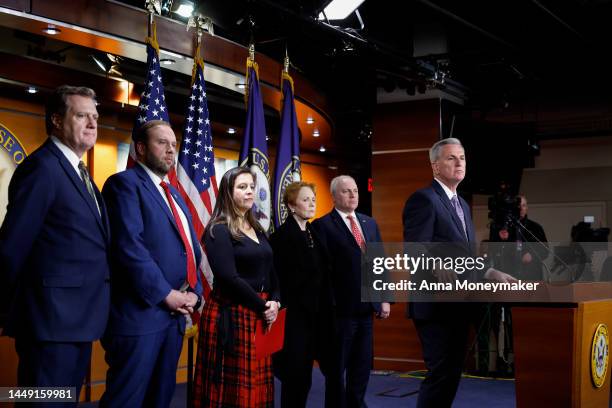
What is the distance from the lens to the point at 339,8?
4.98 metres

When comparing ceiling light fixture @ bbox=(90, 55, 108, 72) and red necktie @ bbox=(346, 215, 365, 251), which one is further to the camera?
ceiling light fixture @ bbox=(90, 55, 108, 72)

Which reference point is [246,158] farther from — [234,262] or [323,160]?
[323,160]

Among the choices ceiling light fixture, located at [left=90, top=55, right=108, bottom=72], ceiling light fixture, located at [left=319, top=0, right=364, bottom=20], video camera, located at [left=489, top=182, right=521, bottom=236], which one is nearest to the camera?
ceiling light fixture, located at [left=319, top=0, right=364, bottom=20]

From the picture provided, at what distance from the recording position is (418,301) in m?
3.39

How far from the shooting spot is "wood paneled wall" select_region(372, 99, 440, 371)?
23.4ft

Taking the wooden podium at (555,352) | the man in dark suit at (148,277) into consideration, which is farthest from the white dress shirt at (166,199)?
the wooden podium at (555,352)

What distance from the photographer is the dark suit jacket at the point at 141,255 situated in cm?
262

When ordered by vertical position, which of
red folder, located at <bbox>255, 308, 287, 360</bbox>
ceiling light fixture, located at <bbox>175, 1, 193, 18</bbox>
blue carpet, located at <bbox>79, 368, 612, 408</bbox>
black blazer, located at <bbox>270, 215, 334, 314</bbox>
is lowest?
blue carpet, located at <bbox>79, 368, 612, 408</bbox>

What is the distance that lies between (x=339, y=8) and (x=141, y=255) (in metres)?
3.00

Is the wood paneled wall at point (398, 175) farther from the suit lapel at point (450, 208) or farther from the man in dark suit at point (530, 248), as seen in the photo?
the suit lapel at point (450, 208)

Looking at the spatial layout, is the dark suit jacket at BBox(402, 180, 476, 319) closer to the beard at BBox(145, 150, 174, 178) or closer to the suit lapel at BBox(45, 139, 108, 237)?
the beard at BBox(145, 150, 174, 178)

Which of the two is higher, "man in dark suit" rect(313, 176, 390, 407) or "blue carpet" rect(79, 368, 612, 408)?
"man in dark suit" rect(313, 176, 390, 407)

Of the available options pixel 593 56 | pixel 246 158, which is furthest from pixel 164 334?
pixel 593 56

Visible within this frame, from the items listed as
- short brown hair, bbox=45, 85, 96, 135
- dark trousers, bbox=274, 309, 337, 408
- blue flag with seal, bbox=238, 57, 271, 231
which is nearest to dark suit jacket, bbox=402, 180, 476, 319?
dark trousers, bbox=274, 309, 337, 408
